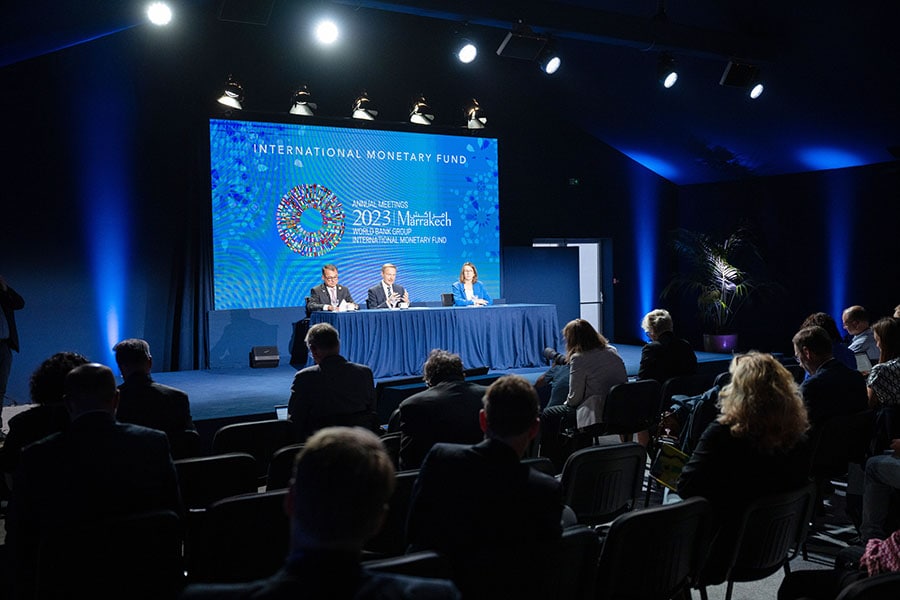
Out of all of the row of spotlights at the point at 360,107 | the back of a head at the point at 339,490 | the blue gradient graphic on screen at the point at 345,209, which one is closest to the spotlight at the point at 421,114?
the row of spotlights at the point at 360,107

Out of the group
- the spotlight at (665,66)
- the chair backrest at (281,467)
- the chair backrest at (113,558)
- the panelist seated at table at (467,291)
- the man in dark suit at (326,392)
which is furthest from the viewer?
the panelist seated at table at (467,291)

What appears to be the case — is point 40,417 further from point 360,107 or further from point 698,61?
point 698,61

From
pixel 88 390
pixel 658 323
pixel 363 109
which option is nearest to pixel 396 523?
pixel 88 390

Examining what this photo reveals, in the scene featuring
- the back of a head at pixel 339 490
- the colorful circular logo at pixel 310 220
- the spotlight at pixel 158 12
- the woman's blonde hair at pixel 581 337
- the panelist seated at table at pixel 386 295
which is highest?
the spotlight at pixel 158 12

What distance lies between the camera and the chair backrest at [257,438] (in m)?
3.59

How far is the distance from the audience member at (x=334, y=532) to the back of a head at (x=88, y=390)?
1386 millimetres

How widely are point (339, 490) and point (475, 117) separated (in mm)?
9714

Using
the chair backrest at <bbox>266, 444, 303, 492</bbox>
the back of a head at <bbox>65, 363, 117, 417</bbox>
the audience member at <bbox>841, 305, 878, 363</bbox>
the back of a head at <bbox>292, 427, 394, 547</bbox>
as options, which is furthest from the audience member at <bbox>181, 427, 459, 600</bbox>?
the audience member at <bbox>841, 305, 878, 363</bbox>

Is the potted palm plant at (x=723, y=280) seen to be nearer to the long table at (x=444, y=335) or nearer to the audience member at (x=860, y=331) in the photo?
the long table at (x=444, y=335)

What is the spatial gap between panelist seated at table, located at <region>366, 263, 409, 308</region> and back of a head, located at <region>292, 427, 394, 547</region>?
25.3 ft

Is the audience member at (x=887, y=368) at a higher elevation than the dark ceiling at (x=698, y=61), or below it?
below

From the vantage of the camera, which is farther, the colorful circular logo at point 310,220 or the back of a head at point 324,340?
the colorful circular logo at point 310,220

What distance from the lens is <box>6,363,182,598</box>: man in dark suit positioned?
7.32ft

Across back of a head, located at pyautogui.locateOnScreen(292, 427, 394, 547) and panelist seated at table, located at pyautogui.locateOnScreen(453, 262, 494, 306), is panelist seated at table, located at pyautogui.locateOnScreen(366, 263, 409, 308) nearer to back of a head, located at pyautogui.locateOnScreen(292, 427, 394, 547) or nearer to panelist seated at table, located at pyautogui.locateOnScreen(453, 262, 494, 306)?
panelist seated at table, located at pyautogui.locateOnScreen(453, 262, 494, 306)
